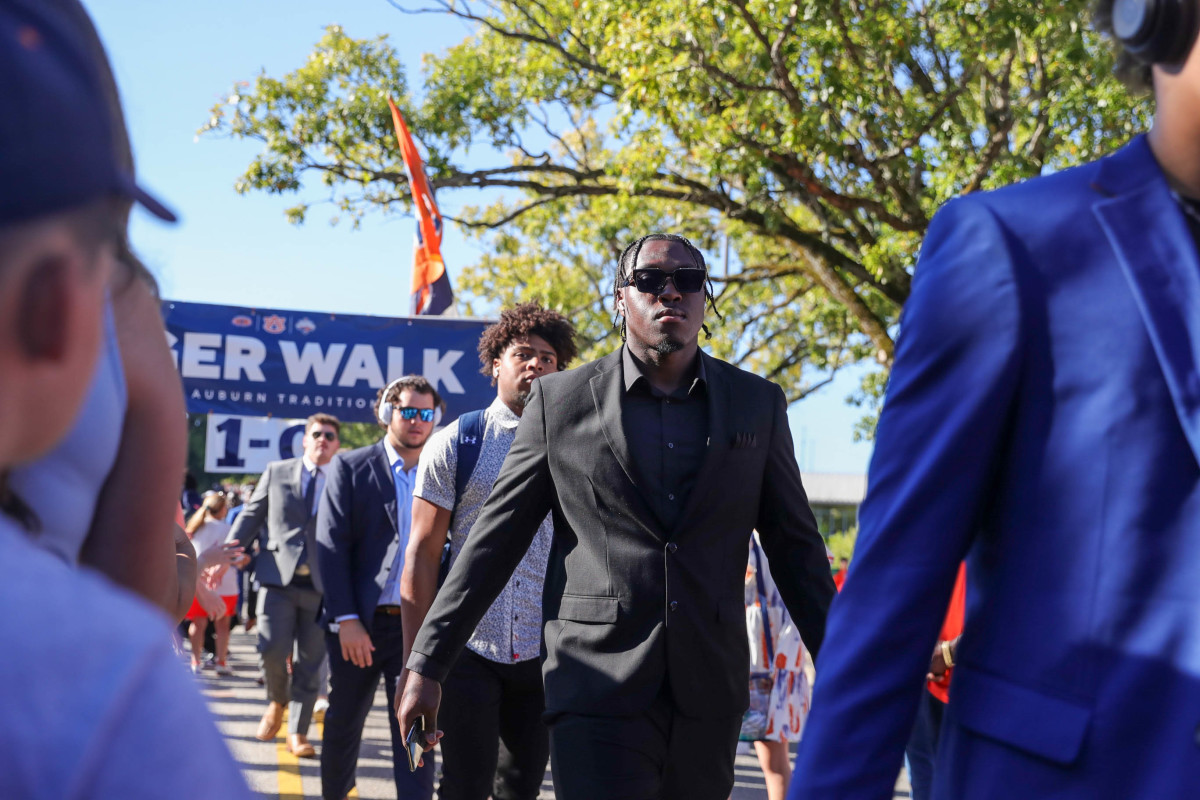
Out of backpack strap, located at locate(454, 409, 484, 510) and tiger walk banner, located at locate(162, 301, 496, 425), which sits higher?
tiger walk banner, located at locate(162, 301, 496, 425)

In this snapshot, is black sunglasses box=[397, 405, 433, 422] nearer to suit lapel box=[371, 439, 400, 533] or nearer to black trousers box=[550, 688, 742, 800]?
suit lapel box=[371, 439, 400, 533]

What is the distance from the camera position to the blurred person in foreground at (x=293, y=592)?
8.70 metres

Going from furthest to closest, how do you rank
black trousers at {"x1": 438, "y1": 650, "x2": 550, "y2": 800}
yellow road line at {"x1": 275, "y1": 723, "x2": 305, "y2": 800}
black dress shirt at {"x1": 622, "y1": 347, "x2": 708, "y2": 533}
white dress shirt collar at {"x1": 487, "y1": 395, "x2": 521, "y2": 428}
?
yellow road line at {"x1": 275, "y1": 723, "x2": 305, "y2": 800}, white dress shirt collar at {"x1": 487, "y1": 395, "x2": 521, "y2": 428}, black trousers at {"x1": 438, "y1": 650, "x2": 550, "y2": 800}, black dress shirt at {"x1": 622, "y1": 347, "x2": 708, "y2": 533}

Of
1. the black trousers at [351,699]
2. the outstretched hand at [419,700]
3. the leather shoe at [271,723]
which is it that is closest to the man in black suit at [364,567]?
the black trousers at [351,699]

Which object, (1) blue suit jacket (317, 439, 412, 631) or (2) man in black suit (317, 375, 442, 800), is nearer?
(2) man in black suit (317, 375, 442, 800)

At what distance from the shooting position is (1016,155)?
13.4 meters

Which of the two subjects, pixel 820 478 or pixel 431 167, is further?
pixel 820 478

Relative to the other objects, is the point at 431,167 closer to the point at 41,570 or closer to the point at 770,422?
the point at 770,422

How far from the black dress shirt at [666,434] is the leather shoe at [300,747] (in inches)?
219

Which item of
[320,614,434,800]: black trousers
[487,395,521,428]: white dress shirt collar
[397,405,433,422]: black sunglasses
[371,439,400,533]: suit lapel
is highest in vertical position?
[397,405,433,422]: black sunglasses

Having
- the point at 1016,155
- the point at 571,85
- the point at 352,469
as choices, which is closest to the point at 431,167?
the point at 571,85

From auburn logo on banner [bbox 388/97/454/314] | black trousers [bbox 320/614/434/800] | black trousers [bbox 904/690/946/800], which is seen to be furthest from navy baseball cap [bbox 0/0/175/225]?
auburn logo on banner [bbox 388/97/454/314]

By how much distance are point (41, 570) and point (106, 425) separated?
33 cm

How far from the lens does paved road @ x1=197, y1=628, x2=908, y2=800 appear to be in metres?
7.49
